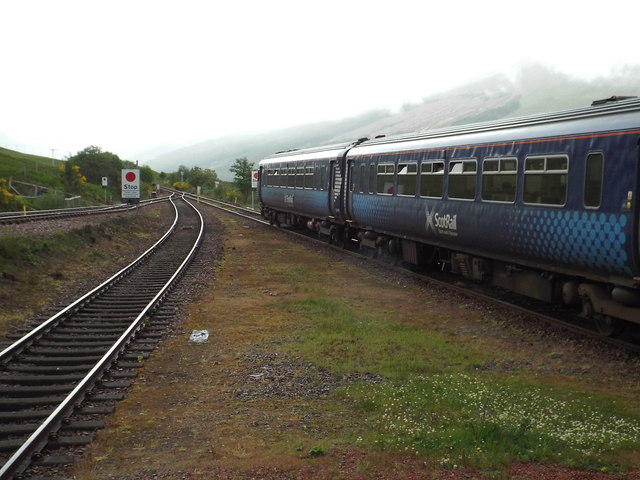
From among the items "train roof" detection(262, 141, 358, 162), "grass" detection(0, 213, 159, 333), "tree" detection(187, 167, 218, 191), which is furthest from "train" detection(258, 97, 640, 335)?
"tree" detection(187, 167, 218, 191)

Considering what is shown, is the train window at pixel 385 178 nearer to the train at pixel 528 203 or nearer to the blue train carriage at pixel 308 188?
the train at pixel 528 203

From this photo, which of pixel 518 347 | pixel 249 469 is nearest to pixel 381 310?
pixel 518 347

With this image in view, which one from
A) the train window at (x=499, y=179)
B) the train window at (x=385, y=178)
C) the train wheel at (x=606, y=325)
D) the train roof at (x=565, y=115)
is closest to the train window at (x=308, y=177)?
the train window at (x=385, y=178)

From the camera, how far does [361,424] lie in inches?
275

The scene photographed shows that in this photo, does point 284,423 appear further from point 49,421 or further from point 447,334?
point 447,334

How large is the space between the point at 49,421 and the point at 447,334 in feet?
22.2

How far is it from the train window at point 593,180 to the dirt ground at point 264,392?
2288 millimetres

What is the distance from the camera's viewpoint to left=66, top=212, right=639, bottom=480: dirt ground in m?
5.95

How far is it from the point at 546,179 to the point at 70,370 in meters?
8.21

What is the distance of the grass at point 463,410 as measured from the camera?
6.07m

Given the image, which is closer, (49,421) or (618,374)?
(49,421)

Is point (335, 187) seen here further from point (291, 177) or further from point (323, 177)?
point (291, 177)

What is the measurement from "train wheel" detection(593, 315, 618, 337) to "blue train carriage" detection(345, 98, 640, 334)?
21mm

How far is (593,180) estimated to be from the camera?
9758 mm
